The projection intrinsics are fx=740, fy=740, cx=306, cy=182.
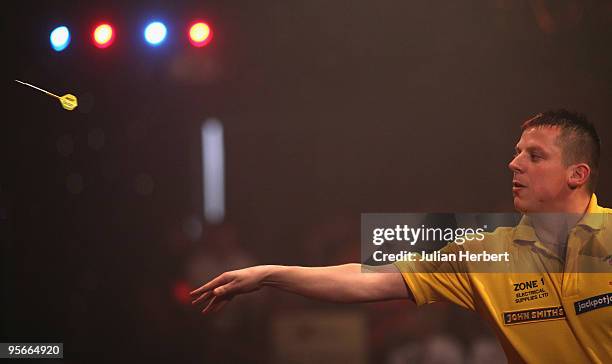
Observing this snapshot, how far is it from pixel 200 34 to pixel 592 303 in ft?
5.14

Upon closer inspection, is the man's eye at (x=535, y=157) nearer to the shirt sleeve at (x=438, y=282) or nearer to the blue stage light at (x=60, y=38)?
the shirt sleeve at (x=438, y=282)

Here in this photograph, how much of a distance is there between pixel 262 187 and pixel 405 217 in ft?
1.64

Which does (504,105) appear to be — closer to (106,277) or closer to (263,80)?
(263,80)

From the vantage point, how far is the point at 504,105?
2500 millimetres

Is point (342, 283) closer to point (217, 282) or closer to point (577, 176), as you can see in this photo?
point (217, 282)

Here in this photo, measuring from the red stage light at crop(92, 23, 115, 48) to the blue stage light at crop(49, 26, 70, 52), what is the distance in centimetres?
11

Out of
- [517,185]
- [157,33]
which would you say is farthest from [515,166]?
[157,33]

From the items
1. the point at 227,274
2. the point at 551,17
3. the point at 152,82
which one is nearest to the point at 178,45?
the point at 152,82

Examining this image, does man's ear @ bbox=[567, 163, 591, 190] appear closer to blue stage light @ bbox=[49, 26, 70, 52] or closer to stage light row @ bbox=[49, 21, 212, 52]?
stage light row @ bbox=[49, 21, 212, 52]

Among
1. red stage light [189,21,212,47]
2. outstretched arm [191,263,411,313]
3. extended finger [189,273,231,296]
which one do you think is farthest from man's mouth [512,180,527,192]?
red stage light [189,21,212,47]

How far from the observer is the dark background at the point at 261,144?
2500 millimetres

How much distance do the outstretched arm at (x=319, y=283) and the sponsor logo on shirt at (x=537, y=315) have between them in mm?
345

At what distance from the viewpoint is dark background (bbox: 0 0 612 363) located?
2500 mm

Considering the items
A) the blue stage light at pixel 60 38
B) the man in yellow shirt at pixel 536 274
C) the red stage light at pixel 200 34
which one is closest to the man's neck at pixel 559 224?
the man in yellow shirt at pixel 536 274
